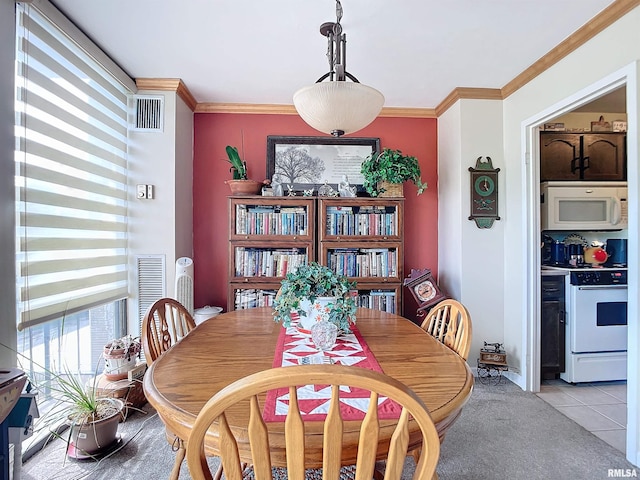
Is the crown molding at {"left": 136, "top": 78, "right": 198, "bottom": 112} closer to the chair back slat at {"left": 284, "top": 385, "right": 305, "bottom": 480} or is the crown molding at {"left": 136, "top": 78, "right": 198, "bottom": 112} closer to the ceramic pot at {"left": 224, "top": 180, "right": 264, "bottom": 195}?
the ceramic pot at {"left": 224, "top": 180, "right": 264, "bottom": 195}

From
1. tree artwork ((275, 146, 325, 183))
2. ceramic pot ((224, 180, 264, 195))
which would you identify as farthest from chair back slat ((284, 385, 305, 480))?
tree artwork ((275, 146, 325, 183))

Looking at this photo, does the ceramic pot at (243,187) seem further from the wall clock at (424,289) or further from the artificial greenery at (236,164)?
the wall clock at (424,289)

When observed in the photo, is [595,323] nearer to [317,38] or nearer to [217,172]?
[317,38]

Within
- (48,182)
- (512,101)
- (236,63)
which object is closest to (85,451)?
(48,182)

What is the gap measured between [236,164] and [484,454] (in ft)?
9.09

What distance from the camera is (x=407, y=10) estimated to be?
6.30ft

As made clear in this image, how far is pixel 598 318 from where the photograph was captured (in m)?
2.82

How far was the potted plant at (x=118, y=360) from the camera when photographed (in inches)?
90.4

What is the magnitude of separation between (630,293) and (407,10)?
198cm

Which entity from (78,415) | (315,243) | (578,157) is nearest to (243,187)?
(315,243)

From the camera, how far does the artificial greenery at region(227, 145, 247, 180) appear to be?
10.1ft

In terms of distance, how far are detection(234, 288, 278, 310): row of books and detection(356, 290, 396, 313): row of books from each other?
81 centimetres

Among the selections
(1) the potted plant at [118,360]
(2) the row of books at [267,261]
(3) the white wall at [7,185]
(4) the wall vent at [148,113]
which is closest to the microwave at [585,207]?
(2) the row of books at [267,261]

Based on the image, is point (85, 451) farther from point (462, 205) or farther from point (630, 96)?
point (630, 96)
